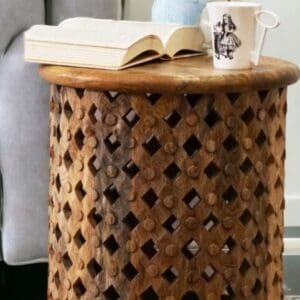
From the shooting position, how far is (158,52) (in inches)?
43.3

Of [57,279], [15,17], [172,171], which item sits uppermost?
[15,17]

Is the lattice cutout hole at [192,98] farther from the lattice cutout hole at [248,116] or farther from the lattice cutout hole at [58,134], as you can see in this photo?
the lattice cutout hole at [58,134]

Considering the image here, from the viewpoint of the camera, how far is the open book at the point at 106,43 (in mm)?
1031

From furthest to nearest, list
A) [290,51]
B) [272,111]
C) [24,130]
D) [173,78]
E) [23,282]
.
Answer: [290,51] < [23,282] < [24,130] < [272,111] < [173,78]

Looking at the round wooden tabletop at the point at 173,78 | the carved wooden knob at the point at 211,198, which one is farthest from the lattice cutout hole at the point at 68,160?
the carved wooden knob at the point at 211,198

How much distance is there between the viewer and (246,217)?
1.06 meters

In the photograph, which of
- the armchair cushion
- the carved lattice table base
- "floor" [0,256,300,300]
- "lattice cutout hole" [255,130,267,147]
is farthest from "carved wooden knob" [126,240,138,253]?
"floor" [0,256,300,300]

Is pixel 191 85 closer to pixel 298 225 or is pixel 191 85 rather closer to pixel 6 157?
pixel 6 157

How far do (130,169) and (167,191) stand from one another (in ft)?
0.19

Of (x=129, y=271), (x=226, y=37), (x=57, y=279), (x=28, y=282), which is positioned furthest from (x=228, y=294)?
(x=28, y=282)

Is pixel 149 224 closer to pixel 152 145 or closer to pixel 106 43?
pixel 152 145

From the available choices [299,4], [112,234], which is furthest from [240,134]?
[299,4]

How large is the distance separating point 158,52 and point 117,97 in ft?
0.42

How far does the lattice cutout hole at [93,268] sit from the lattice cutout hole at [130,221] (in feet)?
0.26
